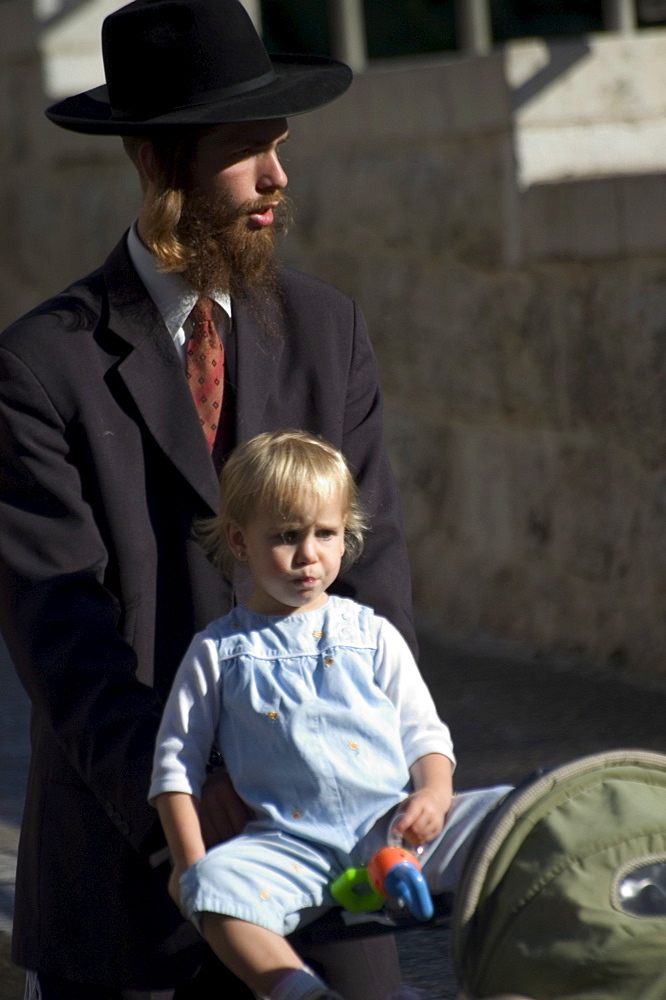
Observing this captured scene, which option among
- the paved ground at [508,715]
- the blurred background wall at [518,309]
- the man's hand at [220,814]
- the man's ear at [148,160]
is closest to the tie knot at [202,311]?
the man's ear at [148,160]

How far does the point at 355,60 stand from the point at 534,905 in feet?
19.4

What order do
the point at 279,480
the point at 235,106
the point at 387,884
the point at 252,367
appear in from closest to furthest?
the point at 387,884 → the point at 279,480 → the point at 235,106 → the point at 252,367

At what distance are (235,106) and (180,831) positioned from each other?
1121 millimetres

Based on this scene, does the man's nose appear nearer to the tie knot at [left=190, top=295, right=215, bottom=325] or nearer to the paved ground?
the tie knot at [left=190, top=295, right=215, bottom=325]

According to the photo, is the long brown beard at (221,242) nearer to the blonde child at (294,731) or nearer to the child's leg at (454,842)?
the blonde child at (294,731)

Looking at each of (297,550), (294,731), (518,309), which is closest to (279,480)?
(297,550)

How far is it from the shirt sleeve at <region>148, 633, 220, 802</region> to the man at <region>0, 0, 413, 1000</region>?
136mm

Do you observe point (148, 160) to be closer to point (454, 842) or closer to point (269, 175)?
point (269, 175)

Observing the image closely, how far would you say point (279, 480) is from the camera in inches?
92.4

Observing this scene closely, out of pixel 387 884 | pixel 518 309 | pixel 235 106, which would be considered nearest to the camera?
pixel 387 884

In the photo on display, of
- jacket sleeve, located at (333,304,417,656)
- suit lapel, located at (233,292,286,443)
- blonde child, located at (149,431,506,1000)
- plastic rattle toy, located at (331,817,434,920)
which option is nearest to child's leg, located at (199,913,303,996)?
blonde child, located at (149,431,506,1000)

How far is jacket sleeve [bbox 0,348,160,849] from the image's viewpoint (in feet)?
7.91

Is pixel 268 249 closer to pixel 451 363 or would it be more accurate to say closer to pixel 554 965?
pixel 554 965

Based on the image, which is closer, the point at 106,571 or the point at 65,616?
the point at 65,616
